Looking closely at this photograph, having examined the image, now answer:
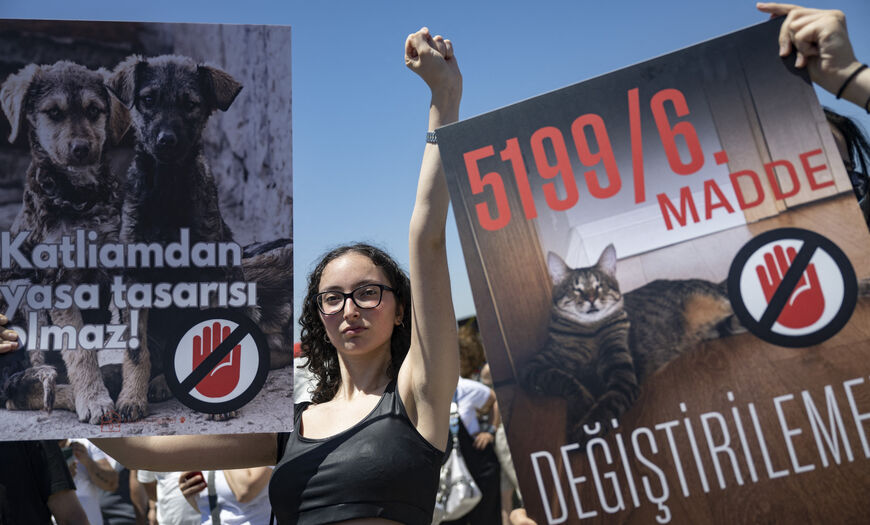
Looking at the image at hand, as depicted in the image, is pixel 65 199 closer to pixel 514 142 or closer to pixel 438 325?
pixel 438 325

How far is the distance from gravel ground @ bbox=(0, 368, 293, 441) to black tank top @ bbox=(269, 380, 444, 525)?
119mm

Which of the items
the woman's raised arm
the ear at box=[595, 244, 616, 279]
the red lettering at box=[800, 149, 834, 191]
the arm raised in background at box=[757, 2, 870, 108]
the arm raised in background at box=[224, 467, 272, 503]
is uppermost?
the arm raised in background at box=[757, 2, 870, 108]

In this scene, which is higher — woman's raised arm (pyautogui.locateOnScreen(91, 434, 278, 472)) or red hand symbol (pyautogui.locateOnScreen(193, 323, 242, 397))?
red hand symbol (pyautogui.locateOnScreen(193, 323, 242, 397))

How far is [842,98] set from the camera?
5.06 feet

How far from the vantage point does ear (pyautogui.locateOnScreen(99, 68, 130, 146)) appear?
2107 millimetres

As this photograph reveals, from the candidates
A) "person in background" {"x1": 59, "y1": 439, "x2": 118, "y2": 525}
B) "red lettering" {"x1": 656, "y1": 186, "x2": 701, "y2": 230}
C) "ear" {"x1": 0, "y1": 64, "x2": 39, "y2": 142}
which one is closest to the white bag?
"person in background" {"x1": 59, "y1": 439, "x2": 118, "y2": 525}

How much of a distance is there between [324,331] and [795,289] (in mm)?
1349

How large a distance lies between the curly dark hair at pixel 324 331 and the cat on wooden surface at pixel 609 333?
61cm

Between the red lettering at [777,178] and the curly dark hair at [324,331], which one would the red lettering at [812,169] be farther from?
the curly dark hair at [324,331]

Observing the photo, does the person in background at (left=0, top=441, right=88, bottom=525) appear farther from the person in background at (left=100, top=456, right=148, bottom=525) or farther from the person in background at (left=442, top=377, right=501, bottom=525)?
the person in background at (left=100, top=456, right=148, bottom=525)

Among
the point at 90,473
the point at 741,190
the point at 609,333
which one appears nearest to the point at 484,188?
the point at 609,333

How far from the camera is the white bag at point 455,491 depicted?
15.8ft

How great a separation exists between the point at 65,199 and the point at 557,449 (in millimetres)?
1436

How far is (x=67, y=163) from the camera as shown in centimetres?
210
